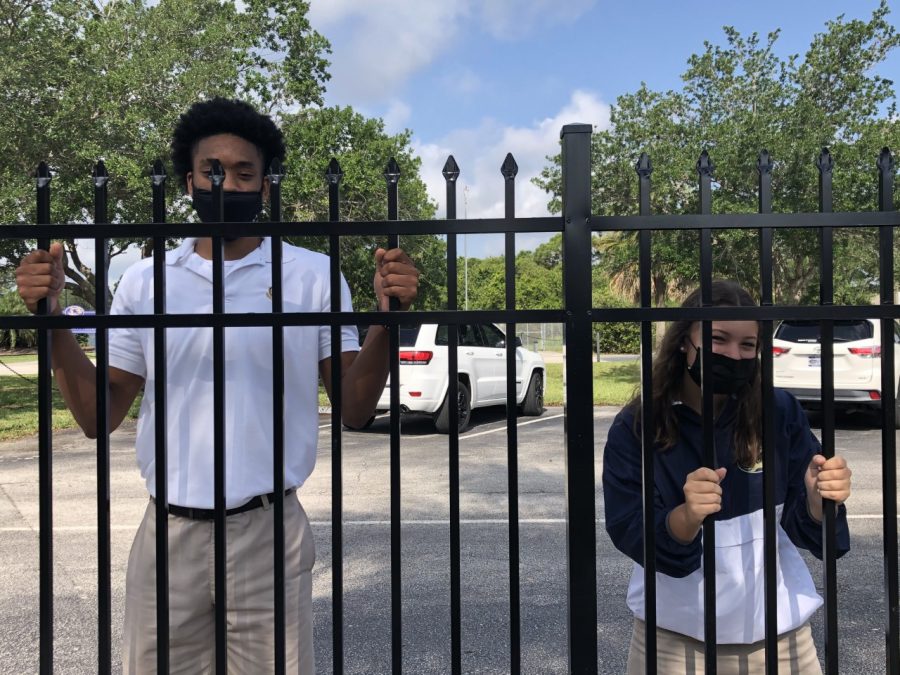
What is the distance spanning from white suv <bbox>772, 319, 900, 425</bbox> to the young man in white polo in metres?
8.67

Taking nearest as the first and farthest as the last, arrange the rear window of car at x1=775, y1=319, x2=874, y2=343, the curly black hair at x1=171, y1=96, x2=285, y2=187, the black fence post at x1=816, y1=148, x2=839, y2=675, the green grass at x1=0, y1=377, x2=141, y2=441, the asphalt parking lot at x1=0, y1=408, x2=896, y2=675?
the black fence post at x1=816, y1=148, x2=839, y2=675 < the curly black hair at x1=171, y1=96, x2=285, y2=187 < the asphalt parking lot at x1=0, y1=408, x2=896, y2=675 < the rear window of car at x1=775, y1=319, x2=874, y2=343 < the green grass at x1=0, y1=377, x2=141, y2=441

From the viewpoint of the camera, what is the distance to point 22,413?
42.9 ft

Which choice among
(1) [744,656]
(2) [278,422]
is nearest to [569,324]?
(2) [278,422]

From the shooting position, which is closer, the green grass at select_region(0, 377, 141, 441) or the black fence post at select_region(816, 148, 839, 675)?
the black fence post at select_region(816, 148, 839, 675)

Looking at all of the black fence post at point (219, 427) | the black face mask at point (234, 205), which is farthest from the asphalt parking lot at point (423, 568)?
the black face mask at point (234, 205)

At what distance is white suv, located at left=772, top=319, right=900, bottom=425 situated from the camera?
9227 mm

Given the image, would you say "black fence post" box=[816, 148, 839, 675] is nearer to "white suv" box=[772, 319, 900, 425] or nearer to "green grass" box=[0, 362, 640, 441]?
"green grass" box=[0, 362, 640, 441]

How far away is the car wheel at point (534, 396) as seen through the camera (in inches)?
488

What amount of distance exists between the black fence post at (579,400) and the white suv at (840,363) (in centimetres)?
851

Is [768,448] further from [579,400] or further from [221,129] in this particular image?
[221,129]

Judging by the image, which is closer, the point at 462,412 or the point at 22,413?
the point at 462,412

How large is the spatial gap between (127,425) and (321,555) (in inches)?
331

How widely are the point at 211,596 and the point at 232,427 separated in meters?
0.44

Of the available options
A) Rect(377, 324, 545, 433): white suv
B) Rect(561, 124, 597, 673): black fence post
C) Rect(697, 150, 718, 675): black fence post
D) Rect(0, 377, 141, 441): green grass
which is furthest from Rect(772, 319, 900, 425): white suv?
Rect(0, 377, 141, 441): green grass
